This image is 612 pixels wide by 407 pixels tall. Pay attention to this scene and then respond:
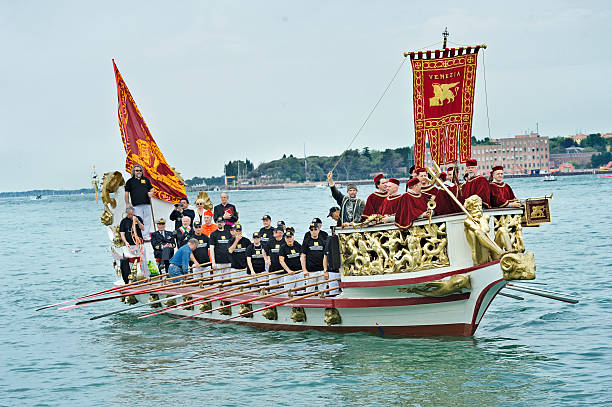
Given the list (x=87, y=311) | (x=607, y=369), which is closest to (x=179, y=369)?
(x=607, y=369)

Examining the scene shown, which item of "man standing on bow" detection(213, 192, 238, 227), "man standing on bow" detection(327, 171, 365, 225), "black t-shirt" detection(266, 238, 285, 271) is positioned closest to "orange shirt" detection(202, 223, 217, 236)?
"man standing on bow" detection(213, 192, 238, 227)

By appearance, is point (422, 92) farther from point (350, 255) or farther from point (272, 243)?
point (272, 243)

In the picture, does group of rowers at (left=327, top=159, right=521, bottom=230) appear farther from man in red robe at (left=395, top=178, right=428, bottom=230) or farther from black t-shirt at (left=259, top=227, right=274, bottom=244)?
black t-shirt at (left=259, top=227, right=274, bottom=244)

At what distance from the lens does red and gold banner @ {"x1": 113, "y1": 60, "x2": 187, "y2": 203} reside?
21.0 m

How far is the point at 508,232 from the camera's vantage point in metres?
12.3

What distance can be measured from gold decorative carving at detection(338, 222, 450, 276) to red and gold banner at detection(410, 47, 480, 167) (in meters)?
1.71

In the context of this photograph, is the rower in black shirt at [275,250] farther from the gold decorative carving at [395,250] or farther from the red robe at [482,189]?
the red robe at [482,189]

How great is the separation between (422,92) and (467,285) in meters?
3.81

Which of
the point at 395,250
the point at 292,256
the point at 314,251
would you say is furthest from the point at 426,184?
the point at 292,256

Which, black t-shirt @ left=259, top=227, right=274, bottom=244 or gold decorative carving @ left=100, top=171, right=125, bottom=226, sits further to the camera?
gold decorative carving @ left=100, top=171, right=125, bottom=226

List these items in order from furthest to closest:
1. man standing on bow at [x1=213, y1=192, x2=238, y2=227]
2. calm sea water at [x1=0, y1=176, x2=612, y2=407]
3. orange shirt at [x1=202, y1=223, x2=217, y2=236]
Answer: orange shirt at [x1=202, y1=223, x2=217, y2=236], man standing on bow at [x1=213, y1=192, x2=238, y2=227], calm sea water at [x1=0, y1=176, x2=612, y2=407]

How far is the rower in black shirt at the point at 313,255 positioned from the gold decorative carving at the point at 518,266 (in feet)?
15.0

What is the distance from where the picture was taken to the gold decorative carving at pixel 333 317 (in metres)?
14.1

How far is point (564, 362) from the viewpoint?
12.9m
